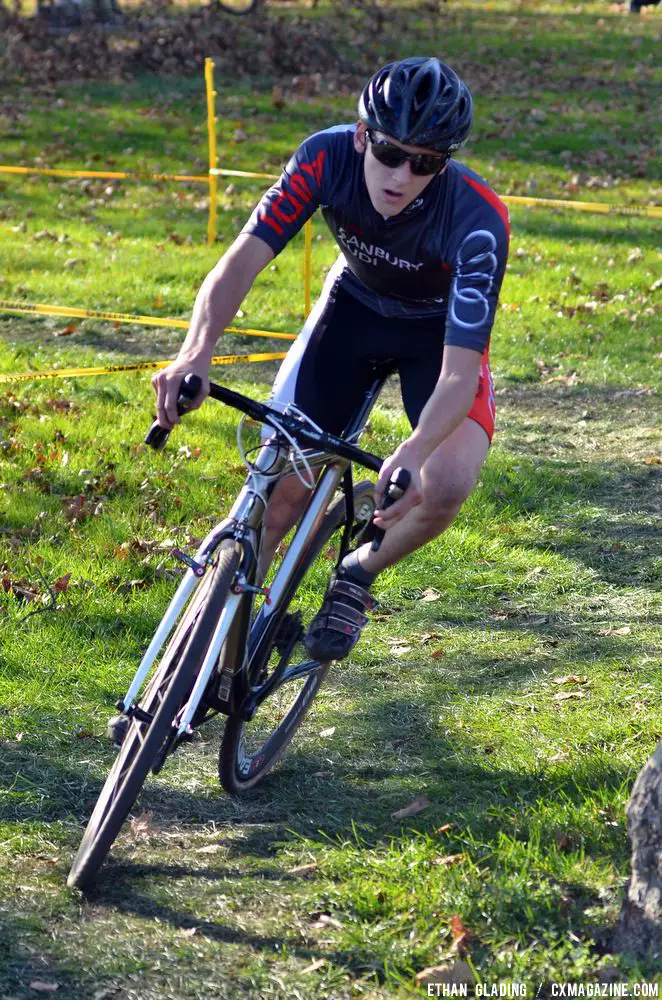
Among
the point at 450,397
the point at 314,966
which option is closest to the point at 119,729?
the point at 314,966

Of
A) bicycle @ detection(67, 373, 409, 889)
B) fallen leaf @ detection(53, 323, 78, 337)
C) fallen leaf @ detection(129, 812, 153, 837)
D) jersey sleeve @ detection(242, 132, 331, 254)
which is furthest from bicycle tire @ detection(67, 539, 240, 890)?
fallen leaf @ detection(53, 323, 78, 337)

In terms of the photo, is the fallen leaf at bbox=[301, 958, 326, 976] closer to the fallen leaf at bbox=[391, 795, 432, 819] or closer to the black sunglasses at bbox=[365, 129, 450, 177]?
the fallen leaf at bbox=[391, 795, 432, 819]

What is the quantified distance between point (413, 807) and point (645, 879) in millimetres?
1084

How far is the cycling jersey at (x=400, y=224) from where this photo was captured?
403 centimetres

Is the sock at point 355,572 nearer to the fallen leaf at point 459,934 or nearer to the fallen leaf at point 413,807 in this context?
the fallen leaf at point 413,807

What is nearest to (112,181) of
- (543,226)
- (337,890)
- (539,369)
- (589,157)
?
(543,226)

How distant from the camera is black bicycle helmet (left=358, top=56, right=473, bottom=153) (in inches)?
152

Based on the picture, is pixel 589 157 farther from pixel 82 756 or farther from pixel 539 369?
pixel 82 756

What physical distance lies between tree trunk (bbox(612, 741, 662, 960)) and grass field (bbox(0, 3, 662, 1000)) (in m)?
0.06

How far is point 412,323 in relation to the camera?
457cm

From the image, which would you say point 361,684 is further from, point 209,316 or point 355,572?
point 209,316

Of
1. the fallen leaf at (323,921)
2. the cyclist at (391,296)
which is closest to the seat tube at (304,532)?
the cyclist at (391,296)

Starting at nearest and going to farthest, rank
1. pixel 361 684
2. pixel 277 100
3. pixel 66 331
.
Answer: pixel 361 684 → pixel 66 331 → pixel 277 100

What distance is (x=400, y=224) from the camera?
13.8ft
